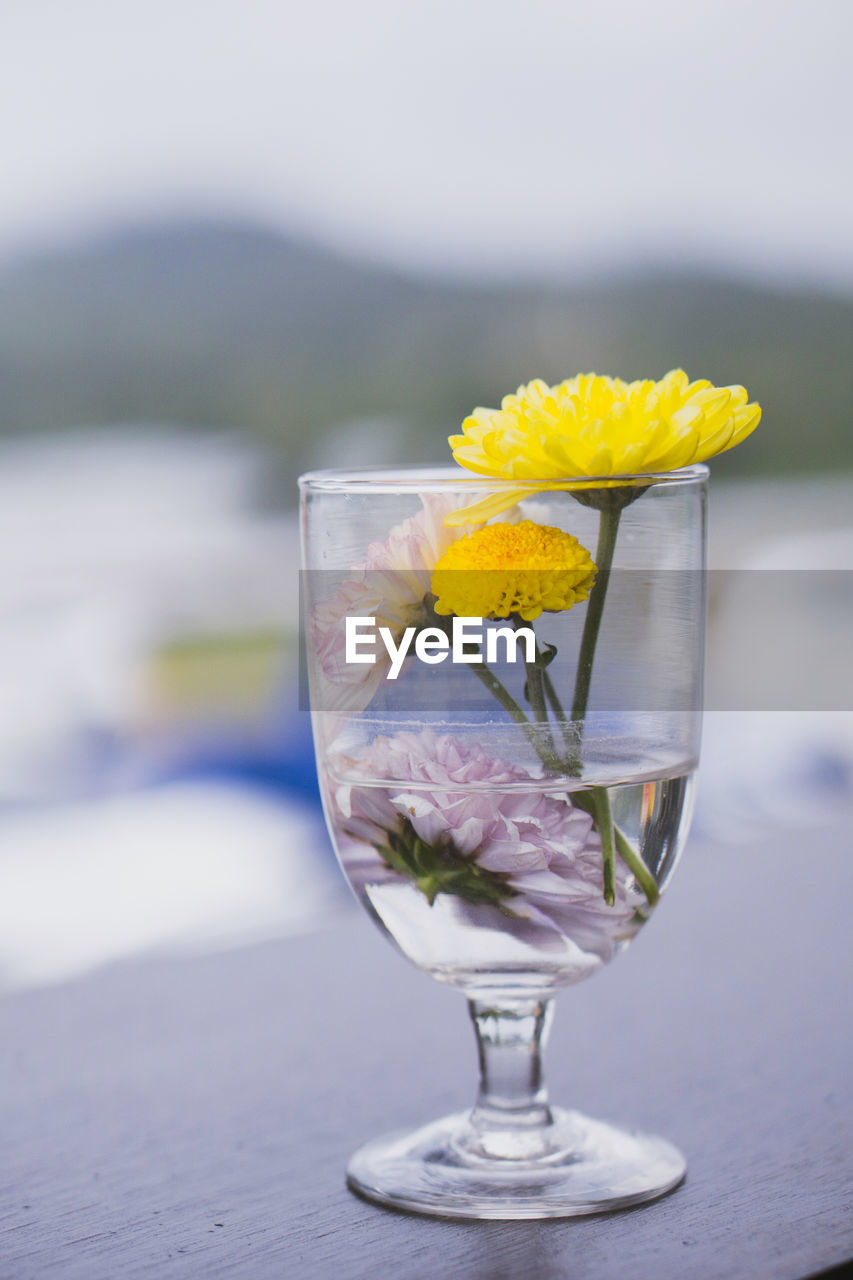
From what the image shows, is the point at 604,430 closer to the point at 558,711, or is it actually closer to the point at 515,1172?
the point at 558,711

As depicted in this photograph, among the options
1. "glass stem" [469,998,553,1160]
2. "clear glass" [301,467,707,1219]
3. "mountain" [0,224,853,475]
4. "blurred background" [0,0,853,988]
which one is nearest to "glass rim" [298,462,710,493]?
"clear glass" [301,467,707,1219]

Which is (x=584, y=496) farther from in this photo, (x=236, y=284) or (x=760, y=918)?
(x=236, y=284)

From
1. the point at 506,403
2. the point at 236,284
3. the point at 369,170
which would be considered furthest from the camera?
the point at 236,284

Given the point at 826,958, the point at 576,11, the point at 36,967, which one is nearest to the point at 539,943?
the point at 826,958

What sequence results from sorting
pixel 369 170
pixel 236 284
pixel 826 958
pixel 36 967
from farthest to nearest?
pixel 236 284 < pixel 369 170 < pixel 36 967 < pixel 826 958

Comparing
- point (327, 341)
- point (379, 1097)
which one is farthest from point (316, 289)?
point (379, 1097)
